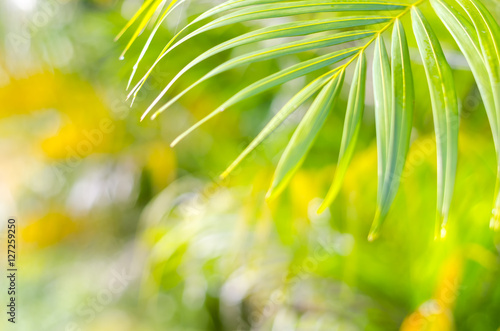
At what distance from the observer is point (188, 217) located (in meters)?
0.80

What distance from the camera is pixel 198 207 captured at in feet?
2.67

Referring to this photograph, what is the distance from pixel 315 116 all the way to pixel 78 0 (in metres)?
1.01

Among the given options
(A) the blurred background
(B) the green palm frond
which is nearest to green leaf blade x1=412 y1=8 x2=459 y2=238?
(B) the green palm frond

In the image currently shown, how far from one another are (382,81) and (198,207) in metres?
0.62

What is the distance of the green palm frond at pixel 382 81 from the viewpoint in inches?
7.8

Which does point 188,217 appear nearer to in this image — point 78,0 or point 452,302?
point 452,302

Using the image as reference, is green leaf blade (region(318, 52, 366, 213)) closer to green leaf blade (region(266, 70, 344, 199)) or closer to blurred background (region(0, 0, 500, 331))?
green leaf blade (region(266, 70, 344, 199))

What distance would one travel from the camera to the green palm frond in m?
0.20

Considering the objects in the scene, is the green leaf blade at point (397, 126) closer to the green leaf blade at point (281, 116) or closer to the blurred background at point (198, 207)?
the green leaf blade at point (281, 116)

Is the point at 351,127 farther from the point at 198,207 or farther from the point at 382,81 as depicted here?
the point at 198,207

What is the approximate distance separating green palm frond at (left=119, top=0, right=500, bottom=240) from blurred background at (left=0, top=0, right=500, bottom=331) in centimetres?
15

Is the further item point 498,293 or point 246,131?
point 246,131

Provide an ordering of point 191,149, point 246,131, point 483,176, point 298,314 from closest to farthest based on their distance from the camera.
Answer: point 483,176, point 298,314, point 246,131, point 191,149

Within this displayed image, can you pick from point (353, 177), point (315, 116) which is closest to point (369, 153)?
point (353, 177)
